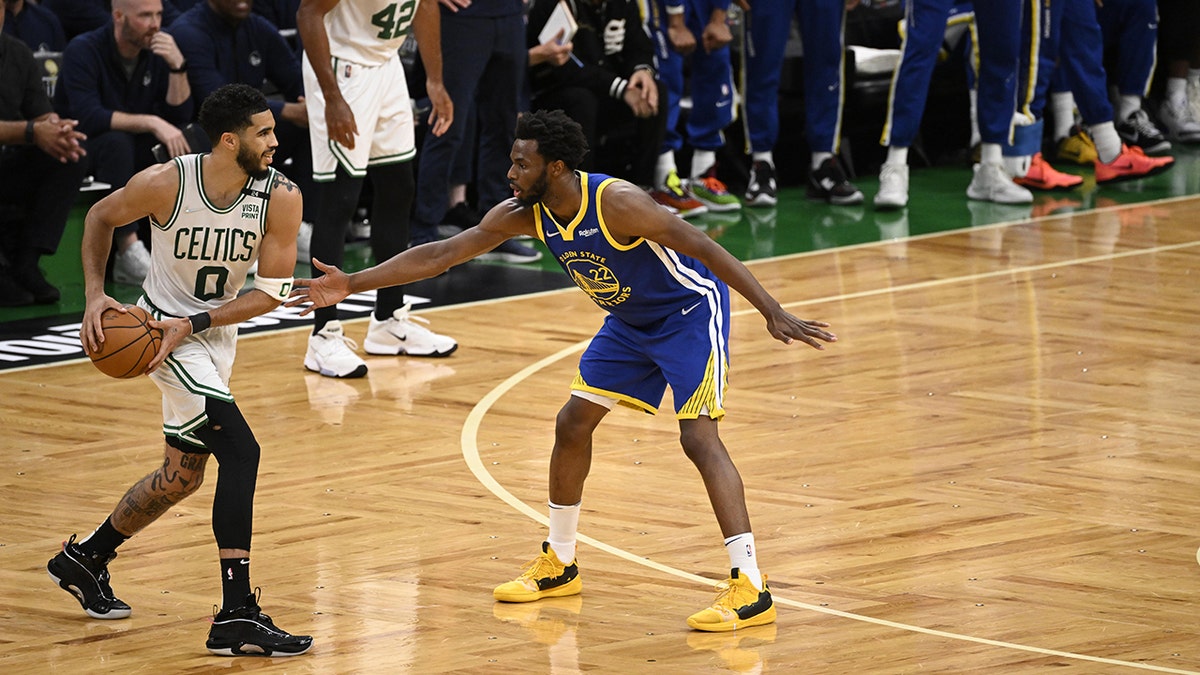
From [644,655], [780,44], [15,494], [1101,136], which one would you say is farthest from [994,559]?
[1101,136]

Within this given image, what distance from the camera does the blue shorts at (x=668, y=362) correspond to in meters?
5.01

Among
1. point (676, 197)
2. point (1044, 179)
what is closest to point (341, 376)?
point (676, 197)

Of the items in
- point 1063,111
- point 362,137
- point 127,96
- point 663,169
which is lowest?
point 1063,111

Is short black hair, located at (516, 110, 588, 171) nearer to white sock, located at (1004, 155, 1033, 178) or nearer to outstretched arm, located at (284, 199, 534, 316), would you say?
outstretched arm, located at (284, 199, 534, 316)

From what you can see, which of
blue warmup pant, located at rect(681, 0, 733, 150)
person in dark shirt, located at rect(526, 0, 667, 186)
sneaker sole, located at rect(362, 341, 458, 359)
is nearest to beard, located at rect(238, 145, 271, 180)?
sneaker sole, located at rect(362, 341, 458, 359)

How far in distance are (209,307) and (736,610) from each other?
5.47 feet

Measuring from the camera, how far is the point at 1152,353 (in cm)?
794

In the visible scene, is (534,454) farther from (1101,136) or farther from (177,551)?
(1101,136)

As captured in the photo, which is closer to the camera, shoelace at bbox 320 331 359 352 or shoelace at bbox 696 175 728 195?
shoelace at bbox 320 331 359 352

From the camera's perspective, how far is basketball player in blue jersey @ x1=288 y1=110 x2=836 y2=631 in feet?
16.0

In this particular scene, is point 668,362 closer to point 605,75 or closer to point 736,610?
point 736,610

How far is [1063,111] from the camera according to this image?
44.5 feet

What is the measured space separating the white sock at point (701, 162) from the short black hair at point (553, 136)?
7.04 m

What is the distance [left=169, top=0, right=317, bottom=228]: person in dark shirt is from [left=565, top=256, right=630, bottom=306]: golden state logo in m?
5.02
